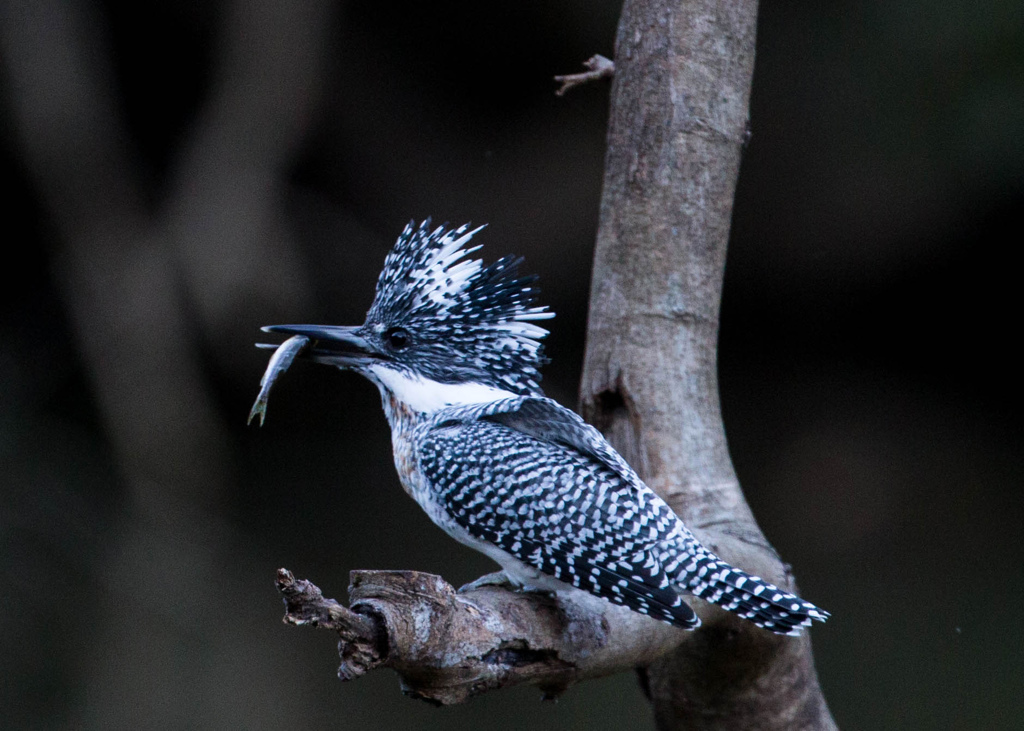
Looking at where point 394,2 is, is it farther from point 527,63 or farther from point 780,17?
point 780,17

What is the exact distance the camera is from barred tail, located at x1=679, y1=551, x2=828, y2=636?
5.97 ft

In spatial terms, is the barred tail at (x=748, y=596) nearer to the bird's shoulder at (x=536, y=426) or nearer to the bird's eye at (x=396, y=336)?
the bird's shoulder at (x=536, y=426)

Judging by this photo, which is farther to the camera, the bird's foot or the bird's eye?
the bird's eye

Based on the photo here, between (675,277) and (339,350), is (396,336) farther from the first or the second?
(675,277)

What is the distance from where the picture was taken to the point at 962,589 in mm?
4340

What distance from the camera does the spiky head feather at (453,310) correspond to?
88.7 inches

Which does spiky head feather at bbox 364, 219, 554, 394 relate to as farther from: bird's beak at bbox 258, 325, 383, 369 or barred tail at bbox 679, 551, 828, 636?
barred tail at bbox 679, 551, 828, 636

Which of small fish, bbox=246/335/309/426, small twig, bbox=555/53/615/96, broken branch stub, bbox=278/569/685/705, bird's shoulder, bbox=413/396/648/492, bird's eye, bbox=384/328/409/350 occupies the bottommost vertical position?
broken branch stub, bbox=278/569/685/705

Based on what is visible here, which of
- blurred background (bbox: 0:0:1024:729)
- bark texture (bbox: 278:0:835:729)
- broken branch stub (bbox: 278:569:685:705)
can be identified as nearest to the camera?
broken branch stub (bbox: 278:569:685:705)

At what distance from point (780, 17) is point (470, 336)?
7.68 ft

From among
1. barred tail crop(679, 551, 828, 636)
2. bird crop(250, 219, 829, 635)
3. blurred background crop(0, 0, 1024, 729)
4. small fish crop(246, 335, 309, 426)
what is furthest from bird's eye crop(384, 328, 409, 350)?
blurred background crop(0, 0, 1024, 729)

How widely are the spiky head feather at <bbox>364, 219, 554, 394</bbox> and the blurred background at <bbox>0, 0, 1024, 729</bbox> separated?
1.82 meters

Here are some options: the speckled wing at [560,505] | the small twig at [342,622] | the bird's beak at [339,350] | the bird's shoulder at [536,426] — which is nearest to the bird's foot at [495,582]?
the speckled wing at [560,505]

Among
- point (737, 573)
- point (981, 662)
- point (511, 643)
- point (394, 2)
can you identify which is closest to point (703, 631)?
point (737, 573)
